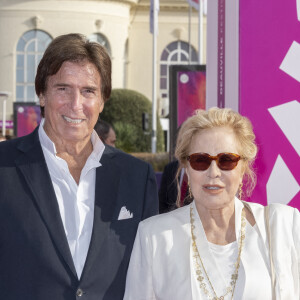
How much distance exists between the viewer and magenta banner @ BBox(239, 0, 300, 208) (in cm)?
400

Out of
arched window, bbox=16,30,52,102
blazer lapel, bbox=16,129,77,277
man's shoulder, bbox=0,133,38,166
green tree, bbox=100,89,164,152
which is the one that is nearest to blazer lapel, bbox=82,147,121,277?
blazer lapel, bbox=16,129,77,277

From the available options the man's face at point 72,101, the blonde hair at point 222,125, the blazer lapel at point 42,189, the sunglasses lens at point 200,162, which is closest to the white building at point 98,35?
the man's face at point 72,101

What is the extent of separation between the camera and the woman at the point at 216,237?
310cm

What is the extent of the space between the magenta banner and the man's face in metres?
0.99

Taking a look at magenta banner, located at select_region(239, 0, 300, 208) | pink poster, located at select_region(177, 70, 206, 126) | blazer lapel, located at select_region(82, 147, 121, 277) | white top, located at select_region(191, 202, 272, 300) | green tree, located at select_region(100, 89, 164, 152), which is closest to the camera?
white top, located at select_region(191, 202, 272, 300)

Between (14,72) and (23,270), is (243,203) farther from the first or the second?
(14,72)

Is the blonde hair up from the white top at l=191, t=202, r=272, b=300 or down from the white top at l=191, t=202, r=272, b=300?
up

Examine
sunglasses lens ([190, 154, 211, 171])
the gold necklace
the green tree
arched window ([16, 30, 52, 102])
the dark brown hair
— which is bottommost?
the gold necklace

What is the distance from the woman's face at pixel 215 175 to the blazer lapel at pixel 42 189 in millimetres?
681

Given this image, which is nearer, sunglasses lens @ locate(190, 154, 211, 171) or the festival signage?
sunglasses lens @ locate(190, 154, 211, 171)

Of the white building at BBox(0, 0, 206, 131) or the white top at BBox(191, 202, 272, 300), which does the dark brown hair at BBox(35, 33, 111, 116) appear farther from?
the white building at BBox(0, 0, 206, 131)

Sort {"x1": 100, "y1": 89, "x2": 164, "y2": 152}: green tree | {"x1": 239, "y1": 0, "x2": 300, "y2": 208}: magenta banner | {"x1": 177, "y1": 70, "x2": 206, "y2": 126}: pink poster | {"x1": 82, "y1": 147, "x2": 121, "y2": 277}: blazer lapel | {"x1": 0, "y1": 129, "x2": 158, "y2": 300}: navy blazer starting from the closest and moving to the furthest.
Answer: {"x1": 0, "y1": 129, "x2": 158, "y2": 300}: navy blazer < {"x1": 82, "y1": 147, "x2": 121, "y2": 277}: blazer lapel < {"x1": 239, "y1": 0, "x2": 300, "y2": 208}: magenta banner < {"x1": 177, "y1": 70, "x2": 206, "y2": 126}: pink poster < {"x1": 100, "y1": 89, "x2": 164, "y2": 152}: green tree

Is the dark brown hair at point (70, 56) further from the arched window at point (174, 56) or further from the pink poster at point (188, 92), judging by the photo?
the arched window at point (174, 56)

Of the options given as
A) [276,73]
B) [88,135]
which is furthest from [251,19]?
[88,135]
